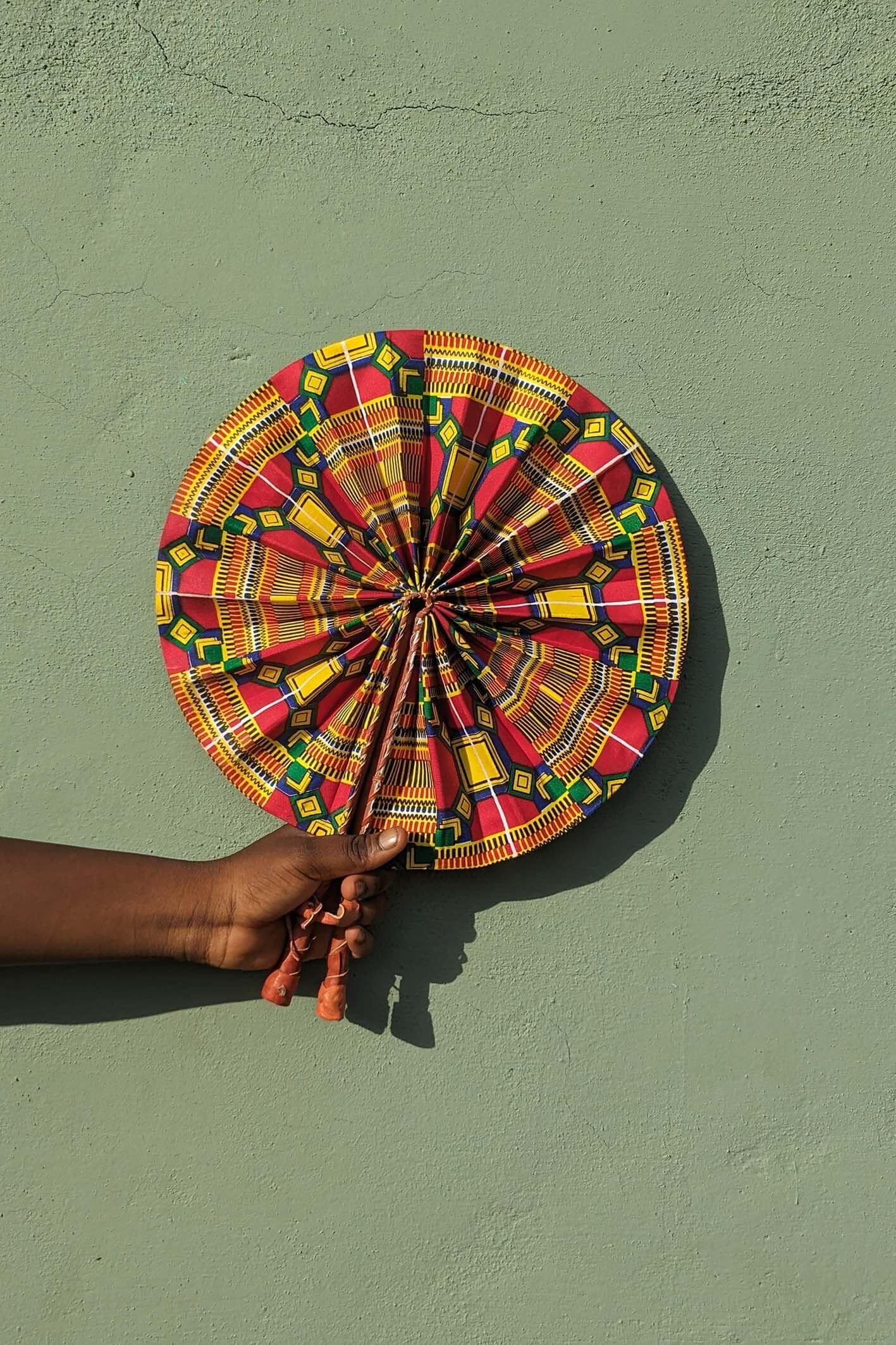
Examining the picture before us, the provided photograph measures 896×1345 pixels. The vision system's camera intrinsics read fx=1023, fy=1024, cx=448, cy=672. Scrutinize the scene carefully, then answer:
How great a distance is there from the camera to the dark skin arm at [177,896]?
1494mm

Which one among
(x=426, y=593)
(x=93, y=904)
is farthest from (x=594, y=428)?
(x=93, y=904)

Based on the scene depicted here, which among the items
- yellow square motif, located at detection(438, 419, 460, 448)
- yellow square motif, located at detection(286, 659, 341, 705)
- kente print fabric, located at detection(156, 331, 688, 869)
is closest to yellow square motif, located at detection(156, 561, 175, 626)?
kente print fabric, located at detection(156, 331, 688, 869)

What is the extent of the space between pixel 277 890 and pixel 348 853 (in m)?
0.12

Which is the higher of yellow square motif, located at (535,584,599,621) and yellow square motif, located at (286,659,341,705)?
yellow square motif, located at (535,584,599,621)

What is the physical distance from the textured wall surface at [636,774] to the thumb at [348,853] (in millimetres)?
151

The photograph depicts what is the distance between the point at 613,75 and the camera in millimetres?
1663

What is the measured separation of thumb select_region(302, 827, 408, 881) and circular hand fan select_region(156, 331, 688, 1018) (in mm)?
41

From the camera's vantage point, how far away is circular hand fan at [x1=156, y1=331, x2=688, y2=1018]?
1541 mm

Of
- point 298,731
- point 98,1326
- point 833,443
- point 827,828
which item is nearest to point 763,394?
point 833,443

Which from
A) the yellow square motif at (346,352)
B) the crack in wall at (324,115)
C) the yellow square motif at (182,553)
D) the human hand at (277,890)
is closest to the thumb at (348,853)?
the human hand at (277,890)

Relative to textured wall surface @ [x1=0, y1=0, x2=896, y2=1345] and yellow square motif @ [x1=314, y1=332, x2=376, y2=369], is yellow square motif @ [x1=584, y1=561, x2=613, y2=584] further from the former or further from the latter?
yellow square motif @ [x1=314, y1=332, x2=376, y2=369]

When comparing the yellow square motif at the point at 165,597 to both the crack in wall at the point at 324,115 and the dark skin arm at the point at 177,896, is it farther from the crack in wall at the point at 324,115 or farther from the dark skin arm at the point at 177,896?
the crack in wall at the point at 324,115

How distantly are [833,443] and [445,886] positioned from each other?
96 cm

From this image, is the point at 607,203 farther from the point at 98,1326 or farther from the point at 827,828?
the point at 98,1326
